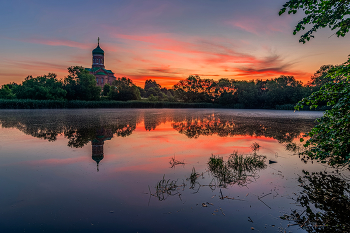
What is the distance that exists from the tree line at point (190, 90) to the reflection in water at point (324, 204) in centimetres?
6648

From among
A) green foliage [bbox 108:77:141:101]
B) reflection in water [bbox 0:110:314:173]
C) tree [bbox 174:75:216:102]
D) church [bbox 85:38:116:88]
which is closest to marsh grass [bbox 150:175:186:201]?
reflection in water [bbox 0:110:314:173]

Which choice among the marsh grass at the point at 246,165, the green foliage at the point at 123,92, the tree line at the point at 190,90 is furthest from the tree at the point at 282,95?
the marsh grass at the point at 246,165

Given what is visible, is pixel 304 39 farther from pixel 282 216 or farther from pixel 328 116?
pixel 282 216

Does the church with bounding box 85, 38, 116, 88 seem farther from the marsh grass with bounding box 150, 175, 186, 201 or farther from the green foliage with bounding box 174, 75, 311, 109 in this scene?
the marsh grass with bounding box 150, 175, 186, 201

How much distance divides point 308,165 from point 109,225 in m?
6.83

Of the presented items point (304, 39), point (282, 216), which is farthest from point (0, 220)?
point (304, 39)

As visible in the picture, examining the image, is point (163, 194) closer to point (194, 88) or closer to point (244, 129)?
point (244, 129)

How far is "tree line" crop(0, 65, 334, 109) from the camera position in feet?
212

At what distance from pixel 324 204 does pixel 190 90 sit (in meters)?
89.2

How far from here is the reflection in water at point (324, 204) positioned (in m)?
3.63

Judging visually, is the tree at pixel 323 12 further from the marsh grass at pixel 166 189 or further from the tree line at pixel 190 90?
the tree line at pixel 190 90

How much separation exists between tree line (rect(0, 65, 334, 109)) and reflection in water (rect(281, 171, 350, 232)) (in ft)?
218

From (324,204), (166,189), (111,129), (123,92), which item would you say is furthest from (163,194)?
(123,92)

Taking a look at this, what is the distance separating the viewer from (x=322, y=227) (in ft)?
11.7
